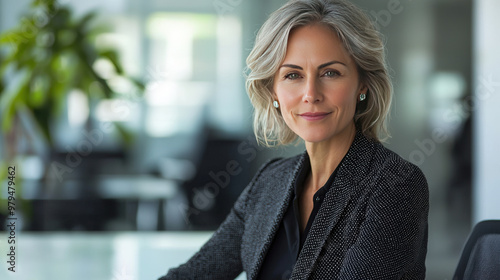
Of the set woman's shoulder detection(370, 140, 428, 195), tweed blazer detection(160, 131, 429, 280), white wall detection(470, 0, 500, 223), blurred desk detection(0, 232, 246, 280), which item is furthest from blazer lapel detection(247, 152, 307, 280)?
white wall detection(470, 0, 500, 223)

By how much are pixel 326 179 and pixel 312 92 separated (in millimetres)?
271

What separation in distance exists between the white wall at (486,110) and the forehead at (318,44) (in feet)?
9.41

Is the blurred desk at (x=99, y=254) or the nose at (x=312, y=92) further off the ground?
the nose at (x=312, y=92)

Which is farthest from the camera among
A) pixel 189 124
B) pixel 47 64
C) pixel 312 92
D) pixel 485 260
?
pixel 189 124

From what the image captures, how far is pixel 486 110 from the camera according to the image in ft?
13.2

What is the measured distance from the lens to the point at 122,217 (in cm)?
434

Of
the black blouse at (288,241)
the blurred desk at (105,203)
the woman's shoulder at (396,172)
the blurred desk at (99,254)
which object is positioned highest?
the woman's shoulder at (396,172)

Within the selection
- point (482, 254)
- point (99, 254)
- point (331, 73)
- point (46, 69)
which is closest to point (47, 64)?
point (46, 69)

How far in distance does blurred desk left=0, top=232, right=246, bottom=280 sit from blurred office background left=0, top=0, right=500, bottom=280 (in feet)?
0.06

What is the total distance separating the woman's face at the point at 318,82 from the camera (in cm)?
136

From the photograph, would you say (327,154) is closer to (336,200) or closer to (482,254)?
(336,200)

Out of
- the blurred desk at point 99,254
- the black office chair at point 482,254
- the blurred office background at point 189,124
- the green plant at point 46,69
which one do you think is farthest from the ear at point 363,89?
the green plant at point 46,69

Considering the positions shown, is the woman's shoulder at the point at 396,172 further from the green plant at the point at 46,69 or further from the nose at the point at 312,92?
the green plant at the point at 46,69

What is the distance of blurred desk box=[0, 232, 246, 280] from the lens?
3.50 m
